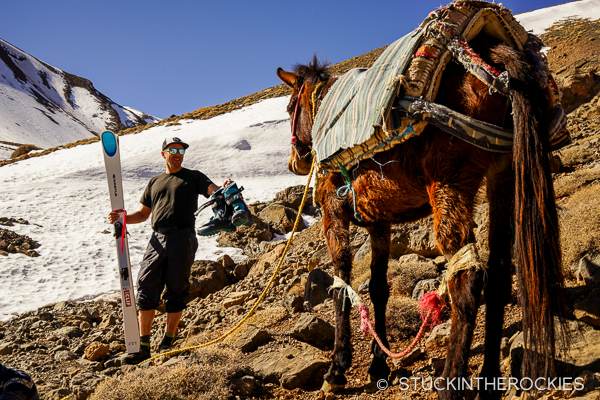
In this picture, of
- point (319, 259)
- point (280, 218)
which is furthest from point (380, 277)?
point (280, 218)

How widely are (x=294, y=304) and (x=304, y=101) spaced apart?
247 cm

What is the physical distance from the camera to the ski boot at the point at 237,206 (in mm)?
3543

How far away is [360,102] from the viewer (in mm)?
2736

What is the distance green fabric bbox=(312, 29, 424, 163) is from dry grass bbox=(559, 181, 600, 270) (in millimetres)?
2518

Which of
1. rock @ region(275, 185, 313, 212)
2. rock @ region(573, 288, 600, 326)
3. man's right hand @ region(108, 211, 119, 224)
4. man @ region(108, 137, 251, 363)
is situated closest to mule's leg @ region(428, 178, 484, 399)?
rock @ region(573, 288, 600, 326)

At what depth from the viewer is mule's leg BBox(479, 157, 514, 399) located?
8.38ft

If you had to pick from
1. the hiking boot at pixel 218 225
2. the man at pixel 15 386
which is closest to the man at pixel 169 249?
the hiking boot at pixel 218 225

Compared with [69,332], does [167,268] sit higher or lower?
higher

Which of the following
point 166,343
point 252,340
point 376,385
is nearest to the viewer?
point 376,385

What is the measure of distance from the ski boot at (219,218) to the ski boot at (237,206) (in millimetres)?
93

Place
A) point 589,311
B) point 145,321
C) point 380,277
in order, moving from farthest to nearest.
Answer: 1. point 145,321
2. point 380,277
3. point 589,311

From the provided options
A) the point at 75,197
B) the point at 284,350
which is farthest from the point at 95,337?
the point at 75,197

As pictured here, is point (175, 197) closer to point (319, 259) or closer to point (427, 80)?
point (427, 80)

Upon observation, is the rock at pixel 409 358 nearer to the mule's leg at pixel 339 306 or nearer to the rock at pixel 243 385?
the mule's leg at pixel 339 306
